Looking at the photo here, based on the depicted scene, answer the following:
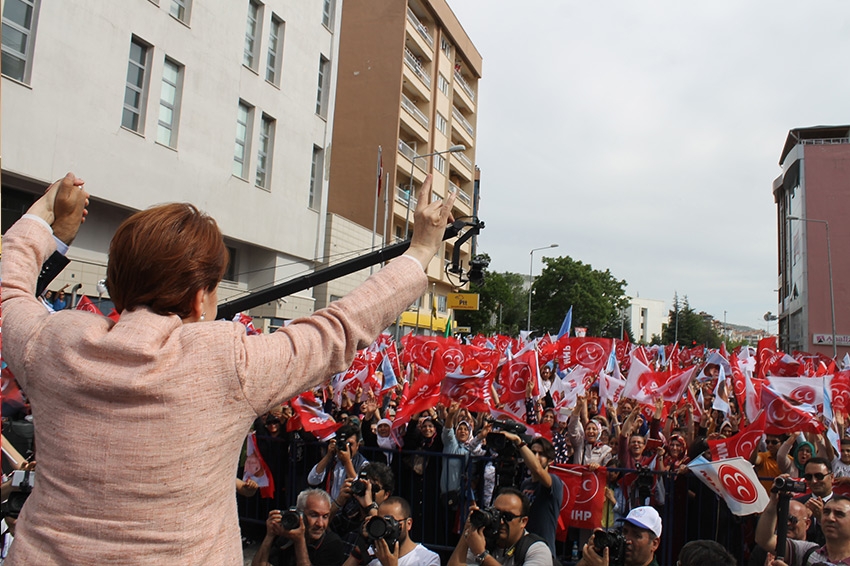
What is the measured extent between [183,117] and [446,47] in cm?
3076

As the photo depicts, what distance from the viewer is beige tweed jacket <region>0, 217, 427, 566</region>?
4.54 ft

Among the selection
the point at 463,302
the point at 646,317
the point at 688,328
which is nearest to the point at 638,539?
the point at 463,302

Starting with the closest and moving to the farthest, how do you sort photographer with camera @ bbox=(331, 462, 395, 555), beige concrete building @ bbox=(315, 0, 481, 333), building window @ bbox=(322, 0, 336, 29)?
photographer with camera @ bbox=(331, 462, 395, 555)
building window @ bbox=(322, 0, 336, 29)
beige concrete building @ bbox=(315, 0, 481, 333)

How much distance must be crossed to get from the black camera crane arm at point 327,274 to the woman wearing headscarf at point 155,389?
1150 mm

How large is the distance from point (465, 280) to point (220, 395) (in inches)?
92.2

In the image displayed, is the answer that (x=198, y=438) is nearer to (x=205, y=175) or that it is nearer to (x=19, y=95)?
(x=19, y=95)

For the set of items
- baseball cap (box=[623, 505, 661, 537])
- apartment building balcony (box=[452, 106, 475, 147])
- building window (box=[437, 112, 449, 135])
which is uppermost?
apartment building balcony (box=[452, 106, 475, 147])

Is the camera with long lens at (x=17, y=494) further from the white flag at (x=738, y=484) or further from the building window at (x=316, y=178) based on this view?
the building window at (x=316, y=178)

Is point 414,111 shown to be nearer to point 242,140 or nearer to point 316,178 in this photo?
point 316,178

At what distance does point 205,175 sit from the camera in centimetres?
2147

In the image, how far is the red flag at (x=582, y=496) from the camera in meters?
6.30

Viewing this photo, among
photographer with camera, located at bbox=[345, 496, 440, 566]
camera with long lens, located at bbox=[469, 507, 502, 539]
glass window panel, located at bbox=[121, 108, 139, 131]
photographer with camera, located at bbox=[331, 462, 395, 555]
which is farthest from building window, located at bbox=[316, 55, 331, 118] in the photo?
camera with long lens, located at bbox=[469, 507, 502, 539]

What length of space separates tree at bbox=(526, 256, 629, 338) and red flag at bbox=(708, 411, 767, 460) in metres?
62.2

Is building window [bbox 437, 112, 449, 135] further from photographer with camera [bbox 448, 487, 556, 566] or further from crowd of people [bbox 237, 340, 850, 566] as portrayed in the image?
photographer with camera [bbox 448, 487, 556, 566]
